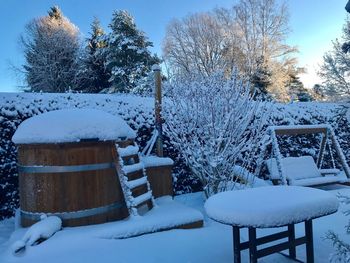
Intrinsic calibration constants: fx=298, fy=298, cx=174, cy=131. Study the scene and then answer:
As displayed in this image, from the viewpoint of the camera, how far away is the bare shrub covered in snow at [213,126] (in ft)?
13.7

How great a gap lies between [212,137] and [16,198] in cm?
292

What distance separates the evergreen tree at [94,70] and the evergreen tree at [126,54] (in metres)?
1.04

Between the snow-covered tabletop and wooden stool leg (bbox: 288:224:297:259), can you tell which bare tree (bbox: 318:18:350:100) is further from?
wooden stool leg (bbox: 288:224:297:259)

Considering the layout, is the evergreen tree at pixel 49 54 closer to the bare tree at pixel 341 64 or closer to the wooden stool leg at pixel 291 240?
the bare tree at pixel 341 64

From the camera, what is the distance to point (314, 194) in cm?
232

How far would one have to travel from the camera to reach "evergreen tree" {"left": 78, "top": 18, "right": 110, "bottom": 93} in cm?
1620

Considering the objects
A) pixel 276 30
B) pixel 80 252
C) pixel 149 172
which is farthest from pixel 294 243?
pixel 276 30

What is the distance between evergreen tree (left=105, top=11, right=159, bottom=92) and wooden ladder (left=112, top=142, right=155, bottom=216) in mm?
10927

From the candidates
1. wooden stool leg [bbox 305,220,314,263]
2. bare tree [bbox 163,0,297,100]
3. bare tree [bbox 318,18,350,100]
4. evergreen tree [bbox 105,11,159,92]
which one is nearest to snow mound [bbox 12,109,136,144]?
wooden stool leg [bbox 305,220,314,263]

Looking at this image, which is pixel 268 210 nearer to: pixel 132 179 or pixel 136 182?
pixel 136 182

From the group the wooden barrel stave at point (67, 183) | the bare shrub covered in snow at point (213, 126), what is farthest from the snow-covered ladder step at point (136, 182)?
the bare shrub covered in snow at point (213, 126)

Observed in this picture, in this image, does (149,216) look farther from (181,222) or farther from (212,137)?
(212,137)

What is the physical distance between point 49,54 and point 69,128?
1686 centimetres

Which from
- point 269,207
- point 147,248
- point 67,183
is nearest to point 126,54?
point 67,183
